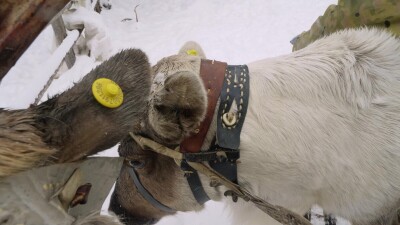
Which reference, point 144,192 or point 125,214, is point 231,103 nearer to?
point 144,192

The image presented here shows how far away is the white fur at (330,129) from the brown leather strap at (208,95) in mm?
101

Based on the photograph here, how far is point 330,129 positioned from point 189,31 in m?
7.23

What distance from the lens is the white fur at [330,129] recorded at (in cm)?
166

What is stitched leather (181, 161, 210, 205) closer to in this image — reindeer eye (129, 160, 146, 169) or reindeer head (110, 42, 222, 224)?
reindeer head (110, 42, 222, 224)

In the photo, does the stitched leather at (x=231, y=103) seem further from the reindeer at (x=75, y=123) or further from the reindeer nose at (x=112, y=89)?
the reindeer nose at (x=112, y=89)

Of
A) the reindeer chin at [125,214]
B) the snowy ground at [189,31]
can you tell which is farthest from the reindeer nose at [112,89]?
the snowy ground at [189,31]

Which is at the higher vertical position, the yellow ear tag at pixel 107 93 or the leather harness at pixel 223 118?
the yellow ear tag at pixel 107 93

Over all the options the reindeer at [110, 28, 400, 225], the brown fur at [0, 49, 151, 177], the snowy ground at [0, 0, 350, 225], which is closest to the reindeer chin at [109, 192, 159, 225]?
the reindeer at [110, 28, 400, 225]

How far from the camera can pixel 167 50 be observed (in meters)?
7.39

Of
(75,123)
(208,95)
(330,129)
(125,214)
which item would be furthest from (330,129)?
(125,214)

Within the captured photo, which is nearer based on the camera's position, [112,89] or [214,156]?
[112,89]

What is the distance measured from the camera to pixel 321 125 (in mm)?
1660

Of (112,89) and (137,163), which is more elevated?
(112,89)

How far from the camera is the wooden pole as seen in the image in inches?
29.0
